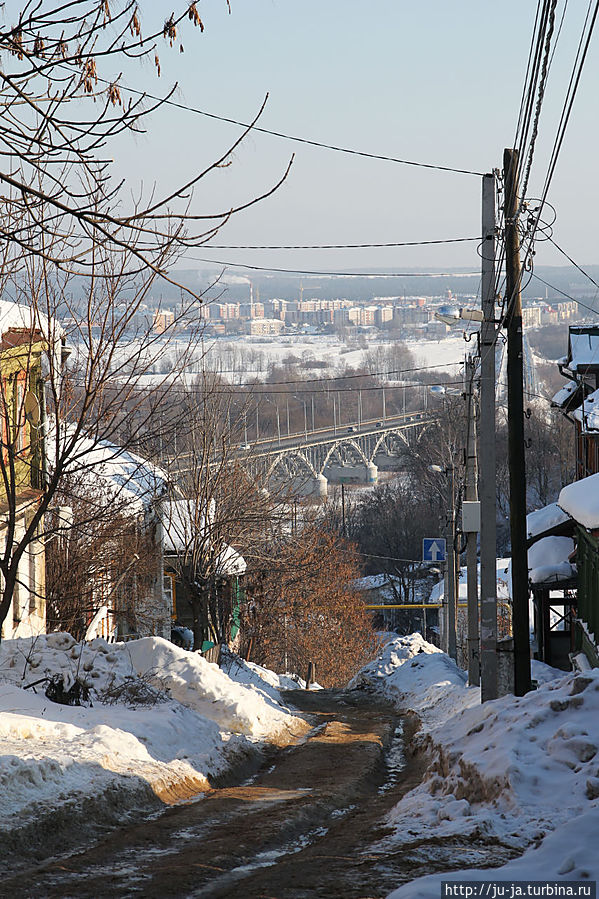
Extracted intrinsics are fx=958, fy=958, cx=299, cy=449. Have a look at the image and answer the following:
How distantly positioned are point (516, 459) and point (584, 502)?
3471mm

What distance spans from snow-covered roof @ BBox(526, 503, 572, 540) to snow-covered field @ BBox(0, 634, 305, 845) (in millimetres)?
10119

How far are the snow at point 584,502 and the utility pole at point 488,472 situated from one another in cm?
158

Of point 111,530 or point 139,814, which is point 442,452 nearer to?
point 111,530

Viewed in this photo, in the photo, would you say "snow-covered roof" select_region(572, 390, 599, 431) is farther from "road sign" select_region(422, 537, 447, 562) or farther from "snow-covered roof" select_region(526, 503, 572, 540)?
"road sign" select_region(422, 537, 447, 562)

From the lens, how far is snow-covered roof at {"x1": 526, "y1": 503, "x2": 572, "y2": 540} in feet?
81.1

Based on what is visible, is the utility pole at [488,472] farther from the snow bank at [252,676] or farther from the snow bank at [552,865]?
the snow bank at [252,676]

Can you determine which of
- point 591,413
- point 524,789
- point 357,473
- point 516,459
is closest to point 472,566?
point 591,413

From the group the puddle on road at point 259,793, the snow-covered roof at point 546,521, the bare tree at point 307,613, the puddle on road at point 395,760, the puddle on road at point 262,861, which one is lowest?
the bare tree at point 307,613

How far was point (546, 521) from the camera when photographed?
25750 millimetres

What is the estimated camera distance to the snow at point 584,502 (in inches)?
601

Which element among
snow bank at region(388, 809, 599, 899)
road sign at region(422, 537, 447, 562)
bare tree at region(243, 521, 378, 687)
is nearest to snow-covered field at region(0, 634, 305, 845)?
snow bank at region(388, 809, 599, 899)

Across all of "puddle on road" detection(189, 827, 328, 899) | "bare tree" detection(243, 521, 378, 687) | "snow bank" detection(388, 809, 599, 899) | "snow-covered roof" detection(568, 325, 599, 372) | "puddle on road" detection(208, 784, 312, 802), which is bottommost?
"bare tree" detection(243, 521, 378, 687)

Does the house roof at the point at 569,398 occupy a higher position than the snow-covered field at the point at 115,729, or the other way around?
the house roof at the point at 569,398

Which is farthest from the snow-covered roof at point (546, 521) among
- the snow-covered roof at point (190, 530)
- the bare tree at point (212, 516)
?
the snow-covered roof at point (190, 530)
